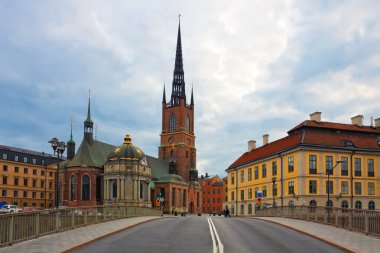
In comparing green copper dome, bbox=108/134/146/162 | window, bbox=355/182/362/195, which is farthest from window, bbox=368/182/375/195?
green copper dome, bbox=108/134/146/162

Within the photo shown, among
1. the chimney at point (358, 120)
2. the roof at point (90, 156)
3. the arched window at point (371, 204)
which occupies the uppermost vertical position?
the chimney at point (358, 120)

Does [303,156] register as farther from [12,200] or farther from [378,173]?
[12,200]

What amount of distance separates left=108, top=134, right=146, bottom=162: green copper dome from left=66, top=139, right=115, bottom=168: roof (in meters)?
3.81

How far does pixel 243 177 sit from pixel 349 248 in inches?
2460

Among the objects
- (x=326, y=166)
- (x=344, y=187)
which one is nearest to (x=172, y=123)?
(x=326, y=166)

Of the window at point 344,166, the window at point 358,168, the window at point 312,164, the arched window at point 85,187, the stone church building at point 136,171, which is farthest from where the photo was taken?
the arched window at point 85,187

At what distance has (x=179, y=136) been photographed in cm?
11931

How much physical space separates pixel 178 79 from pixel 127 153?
46087mm

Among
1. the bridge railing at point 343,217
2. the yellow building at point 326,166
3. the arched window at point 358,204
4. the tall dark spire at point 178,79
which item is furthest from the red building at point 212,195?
the bridge railing at point 343,217

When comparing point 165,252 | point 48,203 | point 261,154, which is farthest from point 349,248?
point 48,203

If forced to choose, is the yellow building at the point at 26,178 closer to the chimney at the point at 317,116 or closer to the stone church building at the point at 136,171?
the stone church building at the point at 136,171

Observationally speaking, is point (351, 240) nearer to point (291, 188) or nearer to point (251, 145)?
point (291, 188)

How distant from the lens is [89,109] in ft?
328

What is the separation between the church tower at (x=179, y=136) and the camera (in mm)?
119000
